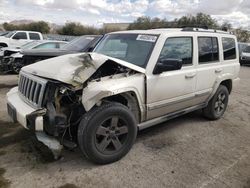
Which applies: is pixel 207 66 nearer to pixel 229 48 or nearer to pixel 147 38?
pixel 229 48

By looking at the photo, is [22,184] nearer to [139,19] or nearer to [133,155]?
[133,155]

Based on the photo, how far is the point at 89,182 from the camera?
10.8 feet

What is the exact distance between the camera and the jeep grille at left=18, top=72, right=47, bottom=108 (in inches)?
139

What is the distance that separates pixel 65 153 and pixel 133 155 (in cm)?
101

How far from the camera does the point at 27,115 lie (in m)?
3.40

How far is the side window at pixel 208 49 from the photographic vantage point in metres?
5.01

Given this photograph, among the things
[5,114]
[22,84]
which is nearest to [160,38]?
[22,84]

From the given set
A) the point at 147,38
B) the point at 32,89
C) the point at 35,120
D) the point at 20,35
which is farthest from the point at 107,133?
the point at 20,35

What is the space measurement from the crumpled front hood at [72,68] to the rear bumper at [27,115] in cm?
47

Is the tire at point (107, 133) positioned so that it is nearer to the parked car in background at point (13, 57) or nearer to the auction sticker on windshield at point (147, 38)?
the auction sticker on windshield at point (147, 38)

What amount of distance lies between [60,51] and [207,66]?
4642 mm

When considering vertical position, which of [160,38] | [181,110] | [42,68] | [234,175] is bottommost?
[234,175]

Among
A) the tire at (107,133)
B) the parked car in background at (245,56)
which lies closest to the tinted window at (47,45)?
the tire at (107,133)

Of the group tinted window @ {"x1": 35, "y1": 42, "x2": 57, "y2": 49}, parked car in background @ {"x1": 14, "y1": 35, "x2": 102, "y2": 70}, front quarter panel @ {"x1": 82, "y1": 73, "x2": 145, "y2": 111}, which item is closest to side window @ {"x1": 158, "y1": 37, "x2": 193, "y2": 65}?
front quarter panel @ {"x1": 82, "y1": 73, "x2": 145, "y2": 111}
